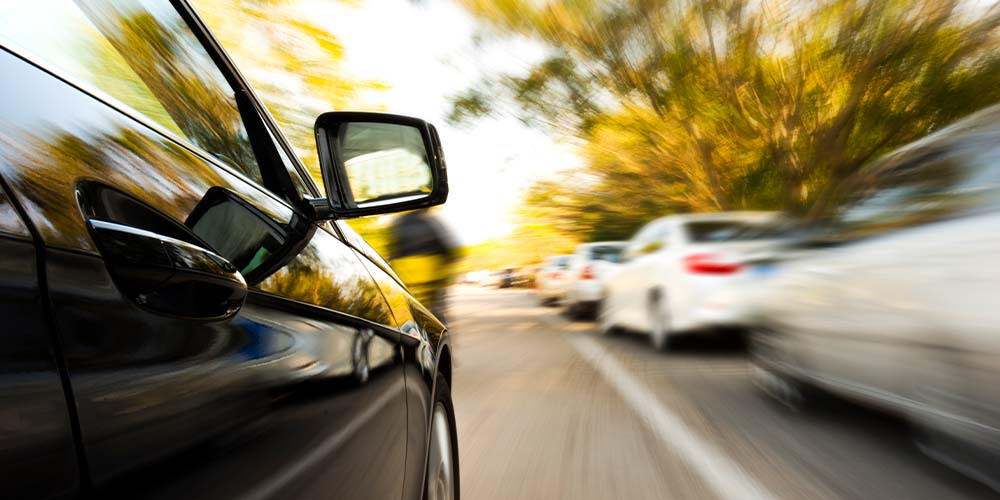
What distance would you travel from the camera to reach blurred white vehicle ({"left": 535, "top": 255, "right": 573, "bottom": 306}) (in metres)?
19.1

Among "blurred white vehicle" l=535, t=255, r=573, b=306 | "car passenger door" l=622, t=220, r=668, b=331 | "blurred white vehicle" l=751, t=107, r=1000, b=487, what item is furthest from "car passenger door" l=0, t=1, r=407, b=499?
"blurred white vehicle" l=535, t=255, r=573, b=306

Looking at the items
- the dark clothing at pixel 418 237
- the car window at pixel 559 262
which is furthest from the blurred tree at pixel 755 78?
the dark clothing at pixel 418 237

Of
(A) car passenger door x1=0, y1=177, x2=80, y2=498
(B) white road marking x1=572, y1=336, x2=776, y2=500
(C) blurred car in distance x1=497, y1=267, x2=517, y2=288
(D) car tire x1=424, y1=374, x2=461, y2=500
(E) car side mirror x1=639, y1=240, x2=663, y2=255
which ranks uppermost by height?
(C) blurred car in distance x1=497, y1=267, x2=517, y2=288

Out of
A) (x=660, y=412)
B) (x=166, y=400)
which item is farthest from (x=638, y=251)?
(x=166, y=400)

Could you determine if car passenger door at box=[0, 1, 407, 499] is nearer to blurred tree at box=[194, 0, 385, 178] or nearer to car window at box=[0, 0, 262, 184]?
car window at box=[0, 0, 262, 184]

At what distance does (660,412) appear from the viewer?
18.7 feet

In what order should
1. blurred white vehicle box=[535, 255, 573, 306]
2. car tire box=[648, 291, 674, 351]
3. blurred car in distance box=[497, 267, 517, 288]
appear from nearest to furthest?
car tire box=[648, 291, 674, 351] → blurred white vehicle box=[535, 255, 573, 306] → blurred car in distance box=[497, 267, 517, 288]

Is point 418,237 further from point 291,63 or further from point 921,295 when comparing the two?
point 921,295

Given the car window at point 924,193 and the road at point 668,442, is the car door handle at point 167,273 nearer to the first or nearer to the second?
the road at point 668,442

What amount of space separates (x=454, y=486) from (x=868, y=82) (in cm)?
1565

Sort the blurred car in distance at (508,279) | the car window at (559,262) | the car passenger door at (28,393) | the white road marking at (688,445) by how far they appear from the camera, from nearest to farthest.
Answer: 1. the car passenger door at (28,393)
2. the white road marking at (688,445)
3. the car window at (559,262)
4. the blurred car in distance at (508,279)

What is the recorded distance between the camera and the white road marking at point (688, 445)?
3764 mm

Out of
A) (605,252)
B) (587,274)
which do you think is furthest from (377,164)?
(605,252)

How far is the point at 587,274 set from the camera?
15.3 metres
